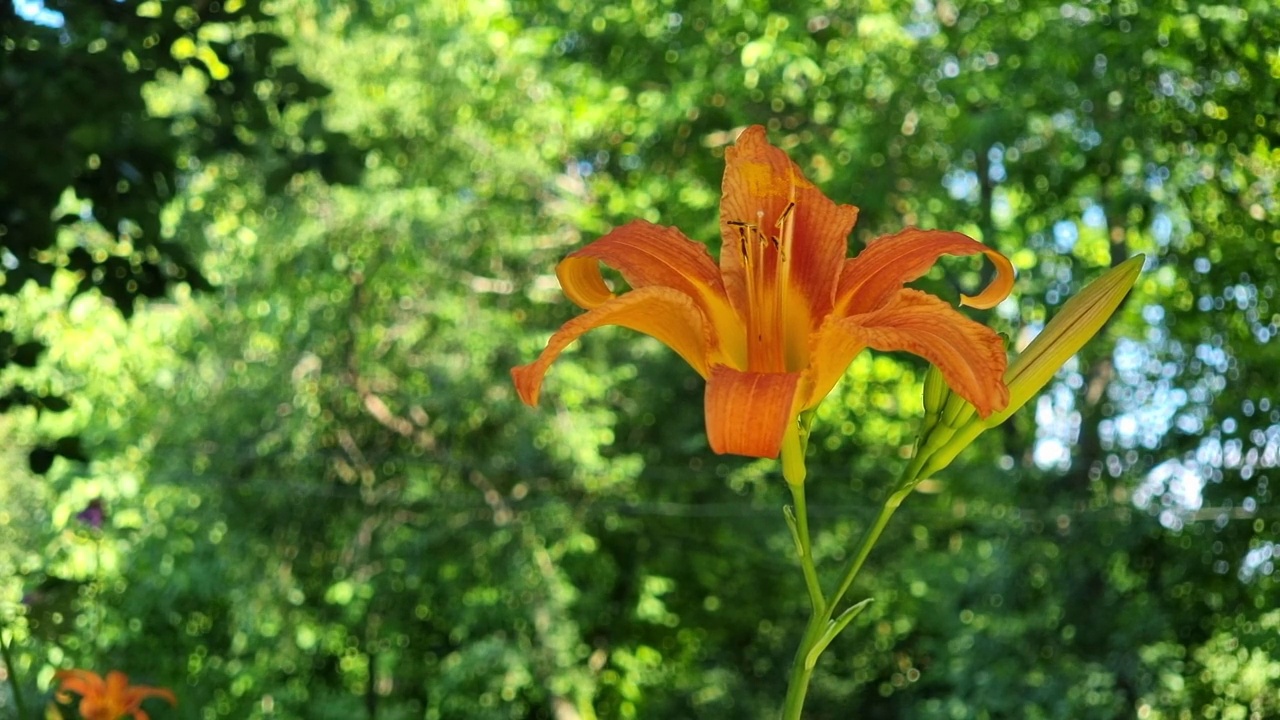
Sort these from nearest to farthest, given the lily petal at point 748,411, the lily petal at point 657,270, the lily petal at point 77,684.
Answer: the lily petal at point 748,411
the lily petal at point 657,270
the lily petal at point 77,684

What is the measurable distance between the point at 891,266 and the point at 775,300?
0.16 ft

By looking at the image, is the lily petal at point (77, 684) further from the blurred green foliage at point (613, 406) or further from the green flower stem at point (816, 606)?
the blurred green foliage at point (613, 406)

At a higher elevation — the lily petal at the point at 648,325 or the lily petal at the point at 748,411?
the lily petal at the point at 748,411

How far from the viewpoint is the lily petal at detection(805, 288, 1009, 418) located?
453 millimetres

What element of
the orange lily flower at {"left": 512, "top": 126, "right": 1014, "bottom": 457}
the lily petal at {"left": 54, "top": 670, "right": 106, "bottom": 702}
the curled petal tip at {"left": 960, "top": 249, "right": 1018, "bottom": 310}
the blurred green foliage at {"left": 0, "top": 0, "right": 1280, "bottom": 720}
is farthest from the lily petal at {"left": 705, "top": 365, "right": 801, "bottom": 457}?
the blurred green foliage at {"left": 0, "top": 0, "right": 1280, "bottom": 720}

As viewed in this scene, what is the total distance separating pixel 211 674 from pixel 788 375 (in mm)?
4510

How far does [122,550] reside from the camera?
184 inches

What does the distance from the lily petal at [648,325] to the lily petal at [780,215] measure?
4cm

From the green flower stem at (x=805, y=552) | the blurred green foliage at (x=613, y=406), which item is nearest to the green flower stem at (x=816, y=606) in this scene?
the green flower stem at (x=805, y=552)

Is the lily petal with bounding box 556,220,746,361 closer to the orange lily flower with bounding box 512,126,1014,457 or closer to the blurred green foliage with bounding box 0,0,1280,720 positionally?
the orange lily flower with bounding box 512,126,1014,457

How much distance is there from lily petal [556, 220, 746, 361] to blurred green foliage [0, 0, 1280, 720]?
254 centimetres

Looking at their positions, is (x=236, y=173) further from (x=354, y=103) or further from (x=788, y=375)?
(x=788, y=375)

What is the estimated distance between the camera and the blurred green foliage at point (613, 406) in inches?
124

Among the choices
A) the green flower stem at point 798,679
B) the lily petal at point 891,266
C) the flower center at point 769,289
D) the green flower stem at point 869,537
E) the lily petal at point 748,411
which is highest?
the lily petal at point 748,411
